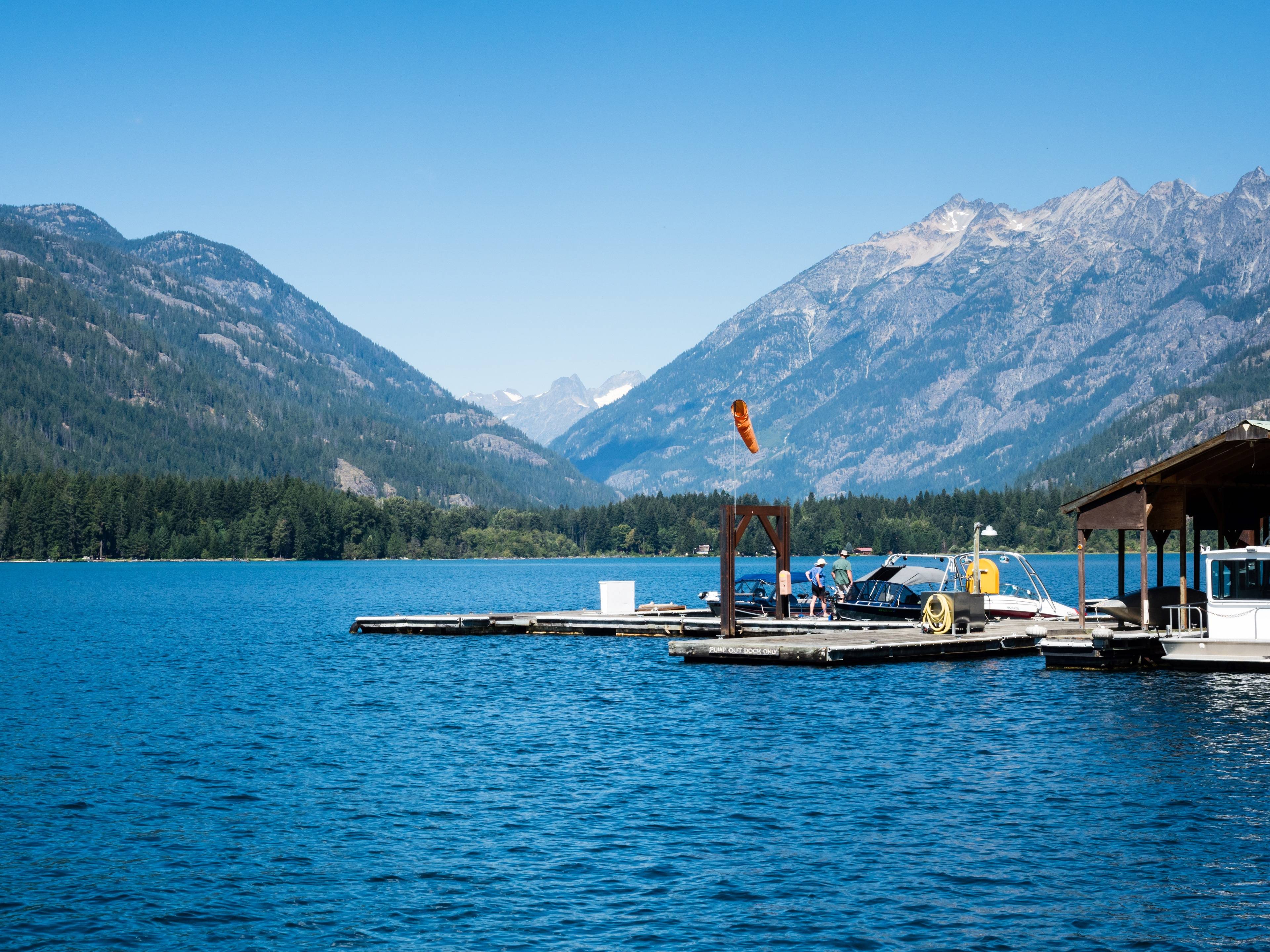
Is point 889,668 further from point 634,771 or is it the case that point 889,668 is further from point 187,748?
point 187,748

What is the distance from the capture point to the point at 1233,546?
5203cm

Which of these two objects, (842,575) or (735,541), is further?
(842,575)

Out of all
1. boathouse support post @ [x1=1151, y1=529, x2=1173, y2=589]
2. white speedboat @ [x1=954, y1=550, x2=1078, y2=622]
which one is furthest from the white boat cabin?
white speedboat @ [x1=954, y1=550, x2=1078, y2=622]

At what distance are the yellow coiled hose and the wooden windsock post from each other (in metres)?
6.11

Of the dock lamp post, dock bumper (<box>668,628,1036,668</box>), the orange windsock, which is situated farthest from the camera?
the orange windsock

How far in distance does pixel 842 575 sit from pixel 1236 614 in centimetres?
1885

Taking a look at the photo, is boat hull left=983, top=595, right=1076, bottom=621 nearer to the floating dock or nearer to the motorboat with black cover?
the floating dock

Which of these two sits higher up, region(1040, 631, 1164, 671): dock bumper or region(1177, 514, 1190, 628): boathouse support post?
region(1177, 514, 1190, 628): boathouse support post

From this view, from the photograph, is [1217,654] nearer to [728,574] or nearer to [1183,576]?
[1183,576]

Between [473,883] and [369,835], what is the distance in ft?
13.2

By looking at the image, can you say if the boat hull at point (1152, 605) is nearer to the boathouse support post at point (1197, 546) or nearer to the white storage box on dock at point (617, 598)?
the boathouse support post at point (1197, 546)

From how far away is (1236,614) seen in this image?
1743 inches

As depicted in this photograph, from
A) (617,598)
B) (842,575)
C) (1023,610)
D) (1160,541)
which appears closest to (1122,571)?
(1160,541)

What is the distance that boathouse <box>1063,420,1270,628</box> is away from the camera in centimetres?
4425
